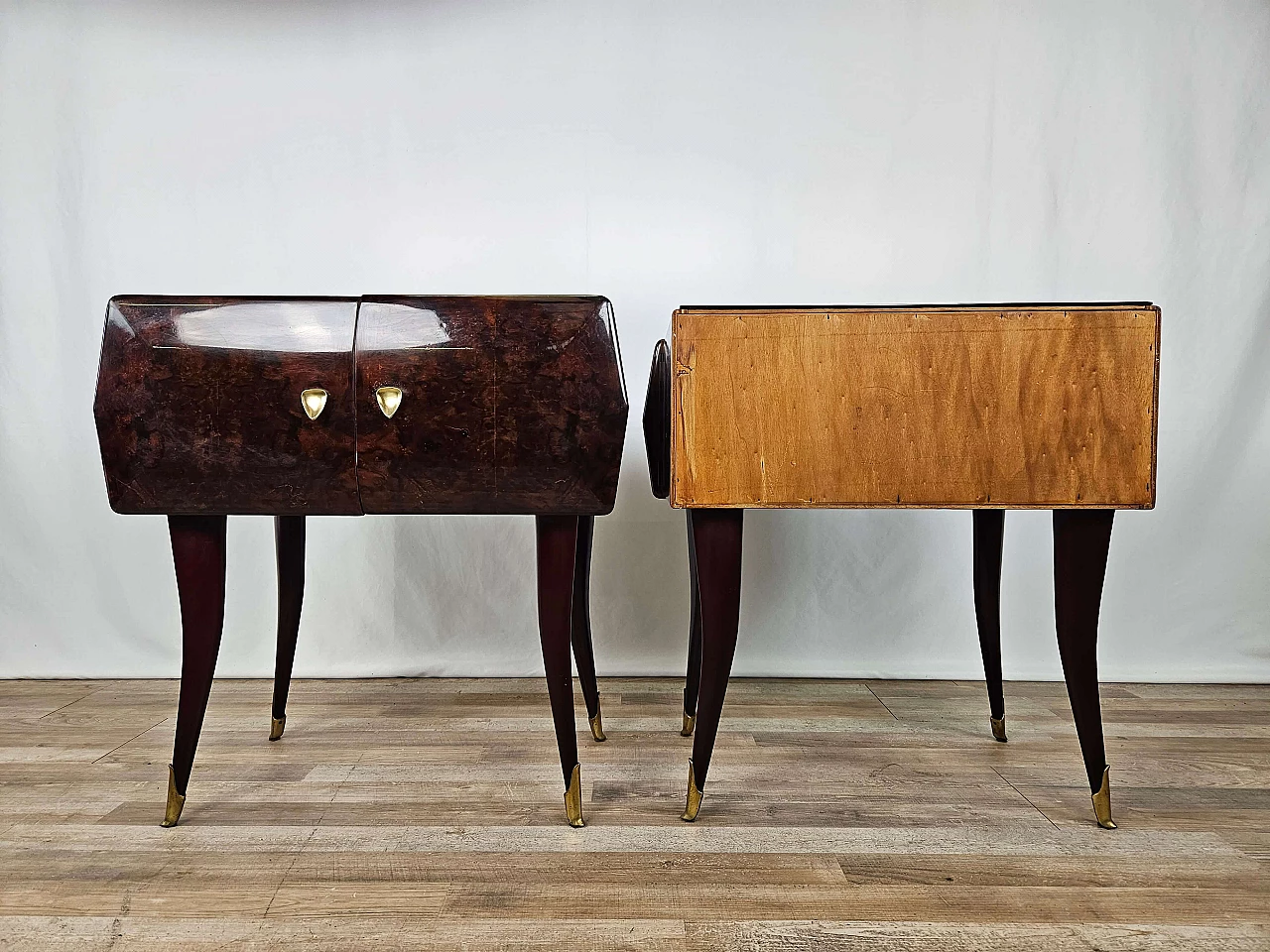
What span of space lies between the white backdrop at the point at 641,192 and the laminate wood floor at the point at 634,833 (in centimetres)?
55

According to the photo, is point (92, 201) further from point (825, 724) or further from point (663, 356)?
point (825, 724)

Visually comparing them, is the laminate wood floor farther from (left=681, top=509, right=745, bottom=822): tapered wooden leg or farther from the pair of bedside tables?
the pair of bedside tables

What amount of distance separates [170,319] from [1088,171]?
2389 mm

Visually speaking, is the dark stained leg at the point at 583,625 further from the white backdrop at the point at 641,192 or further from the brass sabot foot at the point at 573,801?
the white backdrop at the point at 641,192

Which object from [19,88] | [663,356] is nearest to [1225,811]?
[663,356]

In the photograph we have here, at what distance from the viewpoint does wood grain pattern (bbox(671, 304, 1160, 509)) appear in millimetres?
1364

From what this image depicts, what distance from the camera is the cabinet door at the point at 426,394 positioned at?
138cm

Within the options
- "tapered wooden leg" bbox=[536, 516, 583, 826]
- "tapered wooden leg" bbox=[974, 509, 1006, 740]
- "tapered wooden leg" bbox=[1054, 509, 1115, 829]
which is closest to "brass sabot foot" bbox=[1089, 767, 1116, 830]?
"tapered wooden leg" bbox=[1054, 509, 1115, 829]

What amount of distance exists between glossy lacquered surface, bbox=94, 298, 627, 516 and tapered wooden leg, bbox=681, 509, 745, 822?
20 centimetres

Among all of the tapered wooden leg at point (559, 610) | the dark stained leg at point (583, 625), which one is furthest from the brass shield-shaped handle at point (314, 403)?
the dark stained leg at point (583, 625)

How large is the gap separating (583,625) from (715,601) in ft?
1.81

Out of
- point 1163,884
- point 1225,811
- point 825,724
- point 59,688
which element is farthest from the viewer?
point 59,688

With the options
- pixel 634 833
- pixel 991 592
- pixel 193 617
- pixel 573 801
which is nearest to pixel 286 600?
pixel 193 617

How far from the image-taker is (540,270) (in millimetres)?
2543
